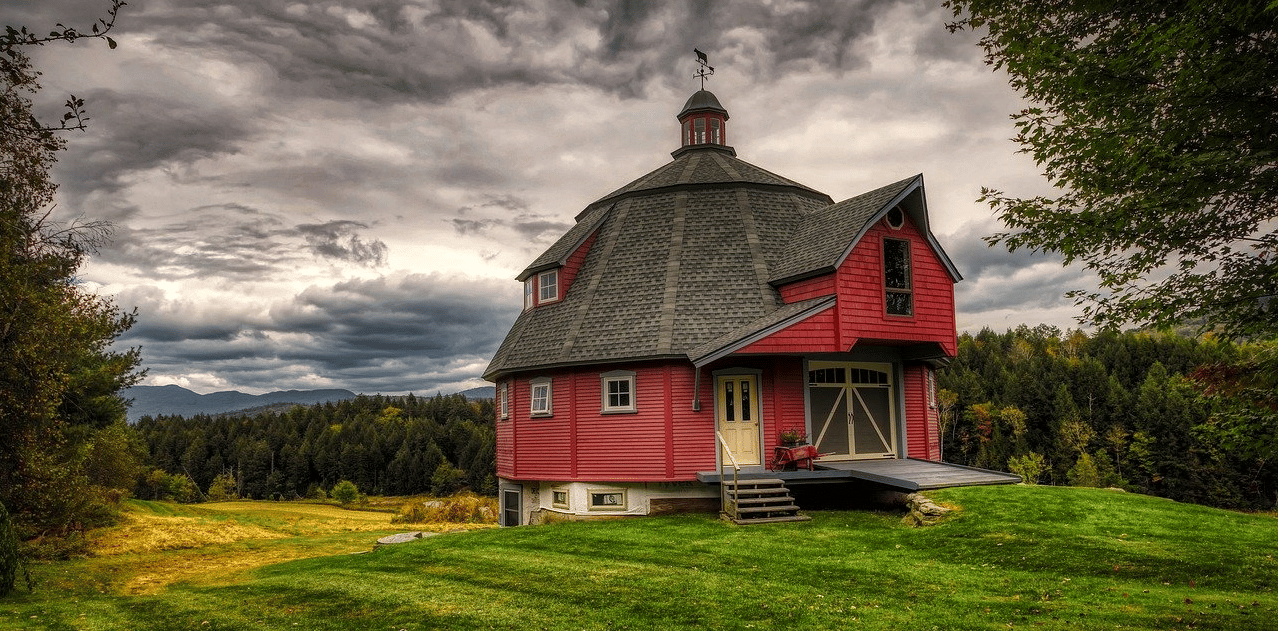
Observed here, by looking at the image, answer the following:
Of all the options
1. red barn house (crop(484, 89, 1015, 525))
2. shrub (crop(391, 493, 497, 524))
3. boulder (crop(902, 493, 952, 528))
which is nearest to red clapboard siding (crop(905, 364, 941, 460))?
red barn house (crop(484, 89, 1015, 525))

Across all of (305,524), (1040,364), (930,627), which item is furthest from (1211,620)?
(1040,364)

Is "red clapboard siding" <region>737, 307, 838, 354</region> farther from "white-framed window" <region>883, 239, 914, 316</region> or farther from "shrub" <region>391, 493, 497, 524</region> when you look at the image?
"shrub" <region>391, 493, 497, 524</region>

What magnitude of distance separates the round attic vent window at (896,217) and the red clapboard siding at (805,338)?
3462 millimetres

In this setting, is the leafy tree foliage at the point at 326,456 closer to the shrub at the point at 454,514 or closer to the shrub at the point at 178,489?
the shrub at the point at 178,489

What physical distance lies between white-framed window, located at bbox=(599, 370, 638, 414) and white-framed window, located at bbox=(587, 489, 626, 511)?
6.97 ft

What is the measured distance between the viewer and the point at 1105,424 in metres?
72.2

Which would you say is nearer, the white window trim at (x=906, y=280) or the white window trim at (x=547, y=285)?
the white window trim at (x=906, y=280)

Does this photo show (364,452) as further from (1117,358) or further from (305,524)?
(1117,358)

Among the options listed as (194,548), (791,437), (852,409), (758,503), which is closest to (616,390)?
(791,437)

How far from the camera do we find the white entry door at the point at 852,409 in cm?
1981

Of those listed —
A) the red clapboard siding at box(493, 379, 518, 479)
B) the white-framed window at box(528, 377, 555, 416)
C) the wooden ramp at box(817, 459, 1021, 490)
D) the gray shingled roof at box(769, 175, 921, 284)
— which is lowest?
the wooden ramp at box(817, 459, 1021, 490)

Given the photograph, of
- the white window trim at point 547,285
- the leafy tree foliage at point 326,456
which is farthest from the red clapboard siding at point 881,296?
the leafy tree foliage at point 326,456

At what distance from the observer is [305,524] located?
91.6 feet

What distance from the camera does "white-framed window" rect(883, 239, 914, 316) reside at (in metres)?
19.3
